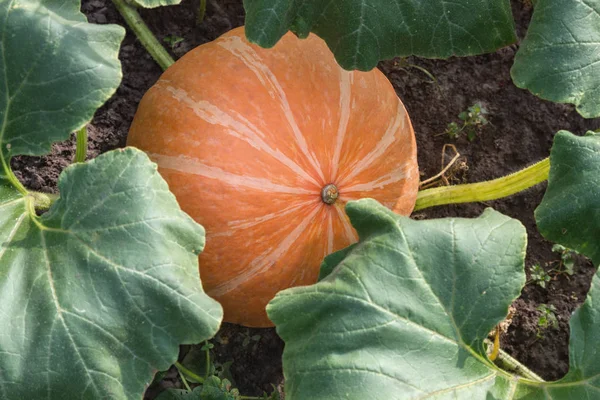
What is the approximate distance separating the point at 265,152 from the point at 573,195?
875mm

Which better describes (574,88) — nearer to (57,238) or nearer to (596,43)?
(596,43)

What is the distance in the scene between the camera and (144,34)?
262 centimetres

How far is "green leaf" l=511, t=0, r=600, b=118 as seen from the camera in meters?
2.05

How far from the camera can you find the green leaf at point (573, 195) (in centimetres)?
199

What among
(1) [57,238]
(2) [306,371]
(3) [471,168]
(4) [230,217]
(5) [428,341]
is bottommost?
(3) [471,168]

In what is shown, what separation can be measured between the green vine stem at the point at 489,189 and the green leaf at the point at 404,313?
0.60 m

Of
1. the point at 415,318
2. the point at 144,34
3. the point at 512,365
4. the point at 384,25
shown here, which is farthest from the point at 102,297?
the point at 512,365

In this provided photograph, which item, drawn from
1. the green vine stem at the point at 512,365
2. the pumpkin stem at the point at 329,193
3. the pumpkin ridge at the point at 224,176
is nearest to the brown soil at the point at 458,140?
the green vine stem at the point at 512,365

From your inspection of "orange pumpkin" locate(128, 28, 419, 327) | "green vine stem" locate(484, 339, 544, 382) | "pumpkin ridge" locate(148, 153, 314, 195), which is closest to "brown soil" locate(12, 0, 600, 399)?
"green vine stem" locate(484, 339, 544, 382)

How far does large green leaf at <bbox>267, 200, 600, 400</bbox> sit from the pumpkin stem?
0.92ft

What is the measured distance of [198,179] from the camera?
2129mm

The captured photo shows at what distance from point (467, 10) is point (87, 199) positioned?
1169 mm

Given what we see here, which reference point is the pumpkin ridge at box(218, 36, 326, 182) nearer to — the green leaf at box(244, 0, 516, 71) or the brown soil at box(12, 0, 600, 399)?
the green leaf at box(244, 0, 516, 71)

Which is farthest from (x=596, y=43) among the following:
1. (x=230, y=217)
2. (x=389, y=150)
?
(x=230, y=217)
